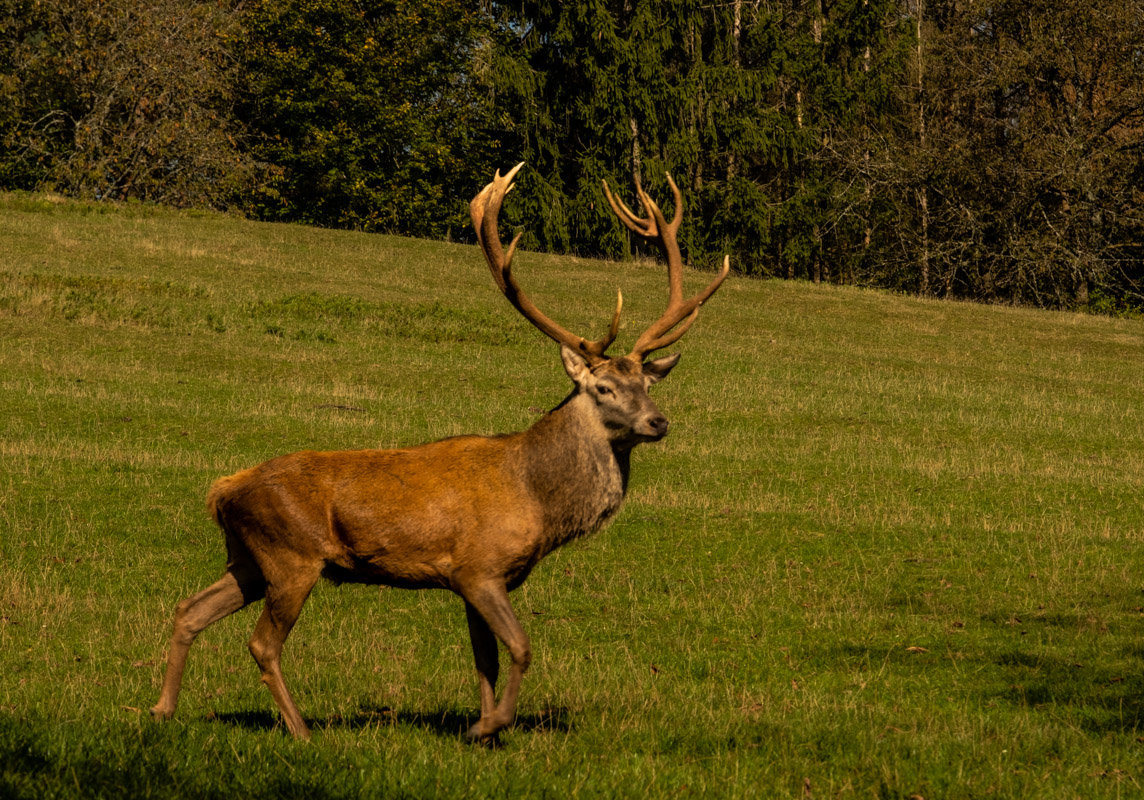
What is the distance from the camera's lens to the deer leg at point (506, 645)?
7059 mm

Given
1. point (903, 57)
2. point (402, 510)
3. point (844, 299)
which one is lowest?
point (844, 299)

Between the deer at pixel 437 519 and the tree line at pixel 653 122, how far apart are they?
143 feet

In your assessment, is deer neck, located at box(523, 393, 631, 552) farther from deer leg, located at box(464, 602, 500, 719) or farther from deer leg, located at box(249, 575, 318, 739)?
deer leg, located at box(249, 575, 318, 739)

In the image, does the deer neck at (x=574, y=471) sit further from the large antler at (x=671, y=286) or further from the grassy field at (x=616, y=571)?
the grassy field at (x=616, y=571)

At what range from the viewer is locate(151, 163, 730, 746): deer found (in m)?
7.27

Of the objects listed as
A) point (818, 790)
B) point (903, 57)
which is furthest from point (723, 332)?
point (818, 790)

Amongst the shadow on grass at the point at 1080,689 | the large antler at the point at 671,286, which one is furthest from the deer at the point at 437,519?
the shadow on grass at the point at 1080,689

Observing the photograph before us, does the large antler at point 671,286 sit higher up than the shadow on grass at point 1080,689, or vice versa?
the large antler at point 671,286

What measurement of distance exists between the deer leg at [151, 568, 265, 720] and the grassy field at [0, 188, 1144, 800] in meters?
0.42

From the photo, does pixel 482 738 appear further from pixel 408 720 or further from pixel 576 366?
pixel 576 366

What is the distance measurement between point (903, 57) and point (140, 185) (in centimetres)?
3034

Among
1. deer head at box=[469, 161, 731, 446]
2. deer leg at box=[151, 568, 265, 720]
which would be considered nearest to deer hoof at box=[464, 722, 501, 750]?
deer leg at box=[151, 568, 265, 720]

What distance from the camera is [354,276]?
3759 cm

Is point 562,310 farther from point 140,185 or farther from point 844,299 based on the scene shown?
point 140,185
